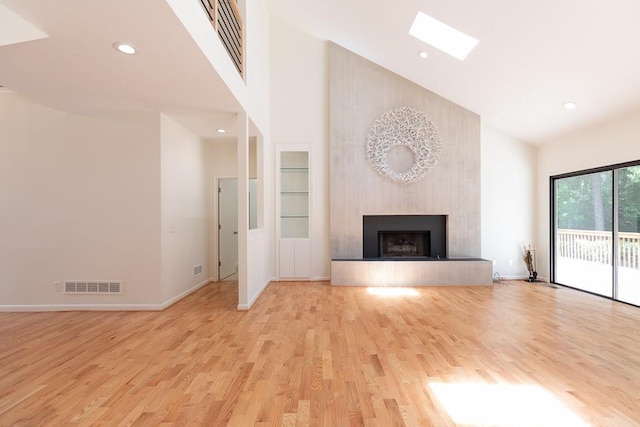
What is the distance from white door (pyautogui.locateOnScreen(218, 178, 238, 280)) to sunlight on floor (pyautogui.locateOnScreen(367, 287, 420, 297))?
2708 millimetres

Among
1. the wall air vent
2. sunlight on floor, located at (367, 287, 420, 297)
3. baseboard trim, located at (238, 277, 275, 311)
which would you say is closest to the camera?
baseboard trim, located at (238, 277, 275, 311)

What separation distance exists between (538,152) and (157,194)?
20.7ft

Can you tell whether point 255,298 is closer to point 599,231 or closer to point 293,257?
point 293,257

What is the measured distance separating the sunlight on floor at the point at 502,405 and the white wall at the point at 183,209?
3579mm

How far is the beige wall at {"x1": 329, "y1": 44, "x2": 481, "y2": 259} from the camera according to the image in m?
5.84

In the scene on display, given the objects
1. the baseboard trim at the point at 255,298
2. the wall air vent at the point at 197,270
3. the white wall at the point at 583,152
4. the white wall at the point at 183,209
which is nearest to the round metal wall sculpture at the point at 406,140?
the white wall at the point at 583,152

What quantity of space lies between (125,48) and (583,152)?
591cm

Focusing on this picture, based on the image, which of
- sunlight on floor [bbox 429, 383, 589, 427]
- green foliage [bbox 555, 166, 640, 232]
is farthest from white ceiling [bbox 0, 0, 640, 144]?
sunlight on floor [bbox 429, 383, 589, 427]

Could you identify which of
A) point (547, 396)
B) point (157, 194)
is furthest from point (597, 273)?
point (157, 194)

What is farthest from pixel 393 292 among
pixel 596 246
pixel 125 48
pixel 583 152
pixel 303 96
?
A: pixel 125 48

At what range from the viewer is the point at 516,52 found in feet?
13.0

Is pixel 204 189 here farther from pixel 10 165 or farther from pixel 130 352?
pixel 130 352

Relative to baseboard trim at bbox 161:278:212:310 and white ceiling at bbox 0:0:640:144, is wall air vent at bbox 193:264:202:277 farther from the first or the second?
white ceiling at bbox 0:0:640:144

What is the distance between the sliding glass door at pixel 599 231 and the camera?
4.23 metres
